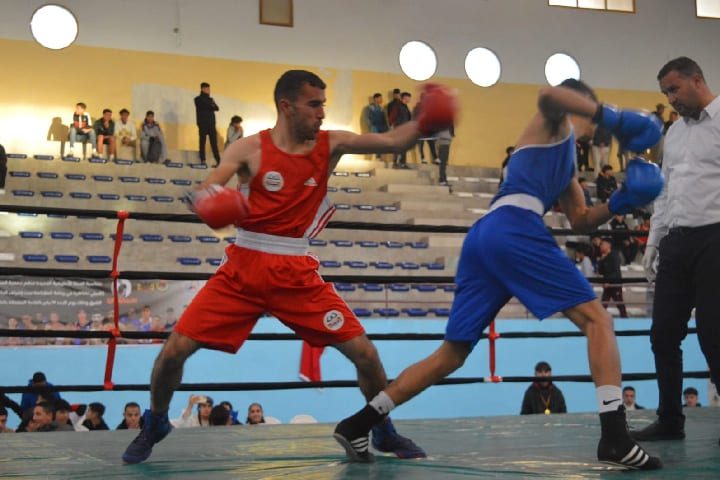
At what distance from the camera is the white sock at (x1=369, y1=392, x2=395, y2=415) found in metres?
2.81

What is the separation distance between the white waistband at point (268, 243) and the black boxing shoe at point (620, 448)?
42.3 inches

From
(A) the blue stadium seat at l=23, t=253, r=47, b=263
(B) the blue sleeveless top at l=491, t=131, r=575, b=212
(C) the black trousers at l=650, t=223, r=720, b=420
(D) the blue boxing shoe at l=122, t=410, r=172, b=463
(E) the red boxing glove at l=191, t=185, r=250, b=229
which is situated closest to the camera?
(E) the red boxing glove at l=191, t=185, r=250, b=229

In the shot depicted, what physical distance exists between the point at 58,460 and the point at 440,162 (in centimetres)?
1239

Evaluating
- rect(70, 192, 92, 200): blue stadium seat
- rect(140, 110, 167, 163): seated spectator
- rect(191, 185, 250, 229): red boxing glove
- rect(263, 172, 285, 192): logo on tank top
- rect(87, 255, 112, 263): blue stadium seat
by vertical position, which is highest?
rect(140, 110, 167, 163): seated spectator

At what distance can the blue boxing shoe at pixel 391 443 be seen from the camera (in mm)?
2939

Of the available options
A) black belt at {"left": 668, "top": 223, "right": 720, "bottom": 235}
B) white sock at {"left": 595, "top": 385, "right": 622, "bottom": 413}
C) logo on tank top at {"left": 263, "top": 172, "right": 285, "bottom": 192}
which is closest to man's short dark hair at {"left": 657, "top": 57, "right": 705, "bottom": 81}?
black belt at {"left": 668, "top": 223, "right": 720, "bottom": 235}

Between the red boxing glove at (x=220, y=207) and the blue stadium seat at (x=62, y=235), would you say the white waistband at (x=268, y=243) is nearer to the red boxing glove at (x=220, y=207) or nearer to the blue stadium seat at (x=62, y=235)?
the red boxing glove at (x=220, y=207)

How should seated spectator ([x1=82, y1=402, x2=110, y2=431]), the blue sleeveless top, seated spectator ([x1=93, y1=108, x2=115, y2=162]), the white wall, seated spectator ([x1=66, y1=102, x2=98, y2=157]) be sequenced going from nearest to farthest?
the blue sleeveless top, seated spectator ([x1=82, y1=402, x2=110, y2=431]), seated spectator ([x1=66, y1=102, x2=98, y2=157]), seated spectator ([x1=93, y1=108, x2=115, y2=162]), the white wall

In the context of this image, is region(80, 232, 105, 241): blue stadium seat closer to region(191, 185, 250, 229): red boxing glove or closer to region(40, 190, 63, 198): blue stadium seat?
region(40, 190, 63, 198): blue stadium seat

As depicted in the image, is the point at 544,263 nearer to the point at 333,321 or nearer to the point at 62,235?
the point at 333,321

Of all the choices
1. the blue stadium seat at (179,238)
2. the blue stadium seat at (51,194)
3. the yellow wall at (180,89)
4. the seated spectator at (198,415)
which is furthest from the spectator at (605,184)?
the seated spectator at (198,415)

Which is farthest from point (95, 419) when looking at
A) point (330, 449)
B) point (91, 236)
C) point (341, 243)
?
point (341, 243)

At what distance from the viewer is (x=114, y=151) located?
13820mm

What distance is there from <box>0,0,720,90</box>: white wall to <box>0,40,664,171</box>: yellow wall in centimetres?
20
